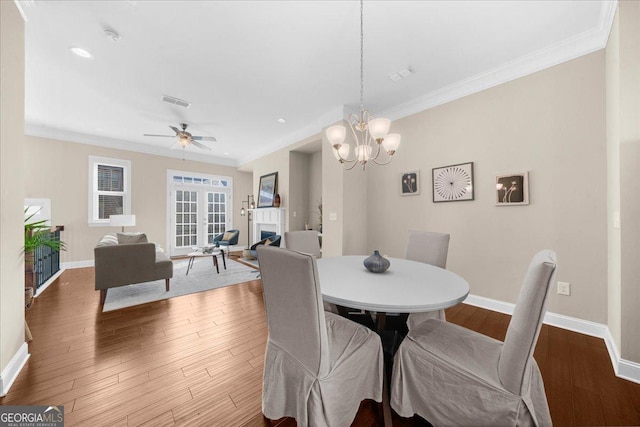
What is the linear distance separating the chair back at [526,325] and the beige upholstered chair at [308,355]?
58 cm

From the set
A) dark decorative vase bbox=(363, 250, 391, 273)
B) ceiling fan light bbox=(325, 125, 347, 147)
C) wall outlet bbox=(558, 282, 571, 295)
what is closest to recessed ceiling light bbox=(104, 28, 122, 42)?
ceiling fan light bbox=(325, 125, 347, 147)

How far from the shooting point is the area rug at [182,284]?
3.11 meters

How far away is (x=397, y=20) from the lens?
6.56 ft

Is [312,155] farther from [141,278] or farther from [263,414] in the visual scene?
[263,414]


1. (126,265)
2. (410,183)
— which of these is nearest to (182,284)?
(126,265)

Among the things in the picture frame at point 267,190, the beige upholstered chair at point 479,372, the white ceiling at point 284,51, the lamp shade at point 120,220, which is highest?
the white ceiling at point 284,51

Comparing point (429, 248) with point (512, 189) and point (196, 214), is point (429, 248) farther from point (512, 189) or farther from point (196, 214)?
point (196, 214)

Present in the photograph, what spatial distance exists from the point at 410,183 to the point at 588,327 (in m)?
2.27

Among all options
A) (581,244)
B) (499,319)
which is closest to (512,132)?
(581,244)

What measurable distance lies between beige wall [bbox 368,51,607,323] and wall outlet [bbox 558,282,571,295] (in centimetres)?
4

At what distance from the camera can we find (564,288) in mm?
2305

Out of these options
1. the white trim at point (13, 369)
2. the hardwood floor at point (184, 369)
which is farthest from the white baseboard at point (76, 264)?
the white trim at point (13, 369)

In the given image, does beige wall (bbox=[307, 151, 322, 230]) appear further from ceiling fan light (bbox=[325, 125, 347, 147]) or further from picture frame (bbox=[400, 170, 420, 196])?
ceiling fan light (bbox=[325, 125, 347, 147])

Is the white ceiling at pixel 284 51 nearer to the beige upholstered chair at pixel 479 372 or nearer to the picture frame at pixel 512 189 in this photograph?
the picture frame at pixel 512 189
